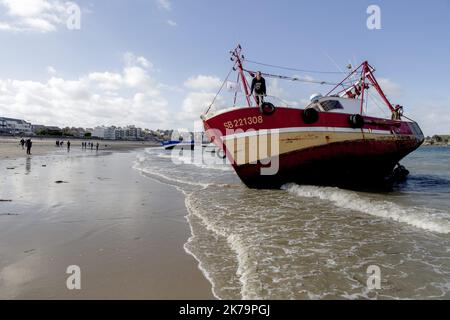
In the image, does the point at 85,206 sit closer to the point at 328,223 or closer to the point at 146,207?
the point at 146,207

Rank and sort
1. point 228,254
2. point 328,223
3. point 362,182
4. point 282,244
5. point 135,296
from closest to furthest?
point 135,296
point 228,254
point 282,244
point 328,223
point 362,182

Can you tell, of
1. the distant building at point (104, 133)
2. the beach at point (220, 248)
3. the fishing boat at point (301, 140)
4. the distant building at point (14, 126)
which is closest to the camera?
the beach at point (220, 248)

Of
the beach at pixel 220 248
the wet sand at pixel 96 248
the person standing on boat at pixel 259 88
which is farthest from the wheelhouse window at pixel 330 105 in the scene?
the wet sand at pixel 96 248

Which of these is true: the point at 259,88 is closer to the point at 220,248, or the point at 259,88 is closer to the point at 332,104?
the point at 332,104

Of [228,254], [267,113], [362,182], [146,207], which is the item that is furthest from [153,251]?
[362,182]

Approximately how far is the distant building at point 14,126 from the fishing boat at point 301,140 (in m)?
164

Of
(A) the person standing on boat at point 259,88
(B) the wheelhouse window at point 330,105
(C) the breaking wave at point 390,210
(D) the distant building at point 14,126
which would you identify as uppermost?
(D) the distant building at point 14,126

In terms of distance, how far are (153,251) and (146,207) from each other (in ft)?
13.8

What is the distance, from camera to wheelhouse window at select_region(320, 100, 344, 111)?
13.9 m

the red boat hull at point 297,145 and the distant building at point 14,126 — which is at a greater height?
the distant building at point 14,126

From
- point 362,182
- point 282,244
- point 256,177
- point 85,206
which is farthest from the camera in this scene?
point 362,182

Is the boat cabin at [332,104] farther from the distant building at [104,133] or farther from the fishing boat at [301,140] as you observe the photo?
the distant building at [104,133]

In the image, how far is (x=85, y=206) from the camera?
30.9 ft

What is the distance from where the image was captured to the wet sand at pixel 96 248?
4152mm
